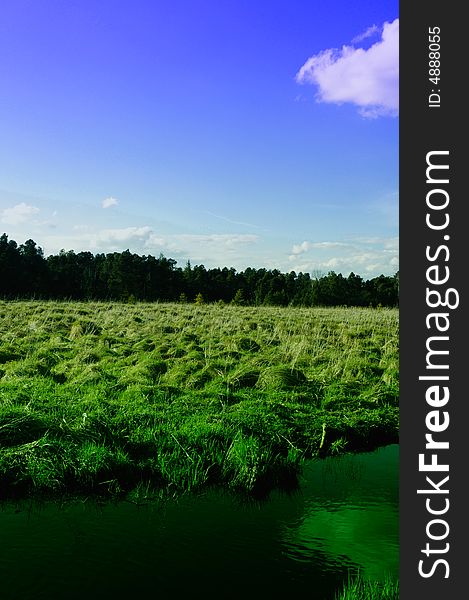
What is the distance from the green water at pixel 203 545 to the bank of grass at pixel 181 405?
0.56 m

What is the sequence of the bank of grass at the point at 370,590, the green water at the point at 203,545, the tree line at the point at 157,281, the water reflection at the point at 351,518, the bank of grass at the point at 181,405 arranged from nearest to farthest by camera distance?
the bank of grass at the point at 370,590
the green water at the point at 203,545
the water reflection at the point at 351,518
the bank of grass at the point at 181,405
the tree line at the point at 157,281

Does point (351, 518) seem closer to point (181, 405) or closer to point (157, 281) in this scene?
point (181, 405)

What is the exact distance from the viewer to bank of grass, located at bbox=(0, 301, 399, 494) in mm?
6980

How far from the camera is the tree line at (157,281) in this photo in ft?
188

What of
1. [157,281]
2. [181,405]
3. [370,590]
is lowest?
[370,590]

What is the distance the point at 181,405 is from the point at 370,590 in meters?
5.28

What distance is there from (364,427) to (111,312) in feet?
49.9

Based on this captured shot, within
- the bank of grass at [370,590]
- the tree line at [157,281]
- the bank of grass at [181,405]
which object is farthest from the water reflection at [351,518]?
the tree line at [157,281]

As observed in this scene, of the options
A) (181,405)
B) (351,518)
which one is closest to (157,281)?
(181,405)

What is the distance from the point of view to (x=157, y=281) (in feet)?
217

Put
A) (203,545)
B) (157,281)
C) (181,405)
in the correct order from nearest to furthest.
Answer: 1. (203,545)
2. (181,405)
3. (157,281)

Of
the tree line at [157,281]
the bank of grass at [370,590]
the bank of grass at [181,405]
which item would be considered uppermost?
the tree line at [157,281]

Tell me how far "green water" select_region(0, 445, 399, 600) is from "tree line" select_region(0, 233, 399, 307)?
165 ft

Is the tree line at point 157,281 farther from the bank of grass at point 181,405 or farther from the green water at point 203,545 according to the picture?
the green water at point 203,545
